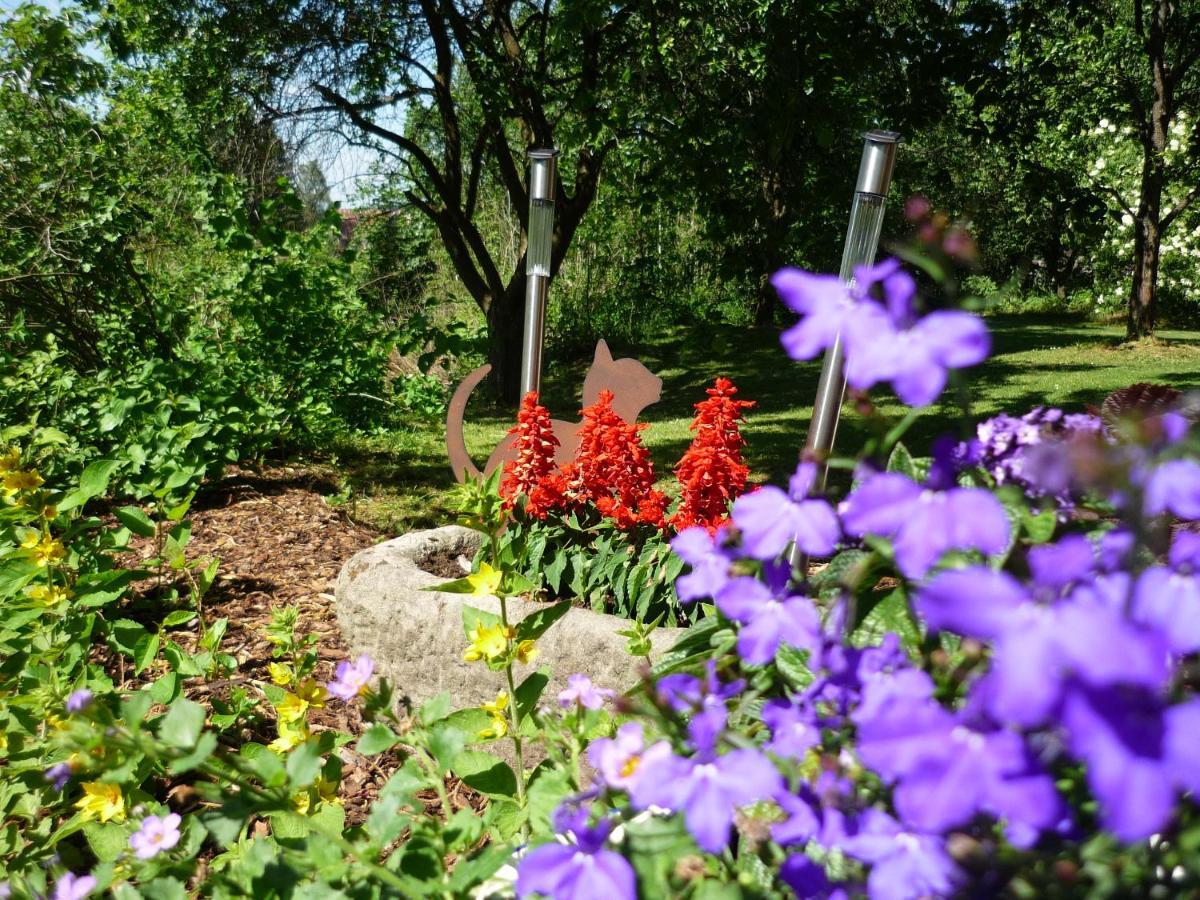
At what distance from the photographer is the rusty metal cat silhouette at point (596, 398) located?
2797mm

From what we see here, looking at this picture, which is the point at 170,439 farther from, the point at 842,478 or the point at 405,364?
the point at 405,364

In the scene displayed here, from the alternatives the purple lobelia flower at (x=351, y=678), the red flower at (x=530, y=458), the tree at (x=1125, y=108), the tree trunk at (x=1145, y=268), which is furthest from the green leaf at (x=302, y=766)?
the tree trunk at (x=1145, y=268)

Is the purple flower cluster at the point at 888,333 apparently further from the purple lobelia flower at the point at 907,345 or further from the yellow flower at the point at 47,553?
the yellow flower at the point at 47,553

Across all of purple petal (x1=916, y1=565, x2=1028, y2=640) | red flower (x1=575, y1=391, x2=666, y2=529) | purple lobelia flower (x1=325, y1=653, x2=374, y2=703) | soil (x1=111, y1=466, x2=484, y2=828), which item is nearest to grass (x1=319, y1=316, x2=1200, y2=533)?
soil (x1=111, y1=466, x2=484, y2=828)

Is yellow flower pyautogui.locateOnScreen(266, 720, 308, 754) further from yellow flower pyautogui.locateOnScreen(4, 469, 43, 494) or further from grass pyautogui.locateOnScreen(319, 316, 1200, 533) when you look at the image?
grass pyautogui.locateOnScreen(319, 316, 1200, 533)

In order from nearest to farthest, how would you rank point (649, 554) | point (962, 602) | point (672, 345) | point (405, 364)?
1. point (962, 602)
2. point (649, 554)
3. point (405, 364)
4. point (672, 345)

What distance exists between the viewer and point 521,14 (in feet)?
26.6

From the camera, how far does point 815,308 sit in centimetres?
55

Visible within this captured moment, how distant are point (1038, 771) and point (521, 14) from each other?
29.5 ft

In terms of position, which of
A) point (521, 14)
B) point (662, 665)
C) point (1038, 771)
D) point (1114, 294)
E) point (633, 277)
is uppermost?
point (521, 14)

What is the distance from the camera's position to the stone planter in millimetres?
1975

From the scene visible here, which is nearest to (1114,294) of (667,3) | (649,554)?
(667,3)

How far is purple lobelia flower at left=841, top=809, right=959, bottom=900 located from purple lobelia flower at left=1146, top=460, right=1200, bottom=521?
0.23 metres

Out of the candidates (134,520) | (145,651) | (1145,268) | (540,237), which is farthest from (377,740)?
(1145,268)
